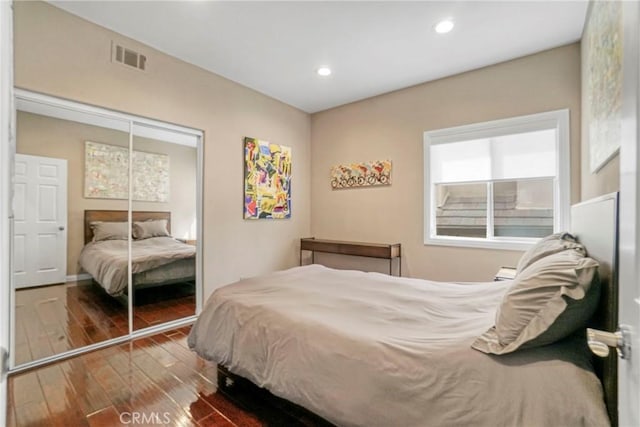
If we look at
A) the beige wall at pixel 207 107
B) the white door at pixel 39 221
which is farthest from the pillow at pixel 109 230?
the beige wall at pixel 207 107

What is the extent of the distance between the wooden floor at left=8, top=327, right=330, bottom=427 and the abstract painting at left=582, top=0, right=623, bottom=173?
83.5 inches

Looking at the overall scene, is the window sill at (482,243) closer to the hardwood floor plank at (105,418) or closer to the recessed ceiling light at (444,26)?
the recessed ceiling light at (444,26)

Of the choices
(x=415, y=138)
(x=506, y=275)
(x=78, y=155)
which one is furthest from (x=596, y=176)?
(x=78, y=155)

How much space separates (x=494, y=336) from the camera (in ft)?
3.80

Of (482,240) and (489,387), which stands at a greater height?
(482,240)

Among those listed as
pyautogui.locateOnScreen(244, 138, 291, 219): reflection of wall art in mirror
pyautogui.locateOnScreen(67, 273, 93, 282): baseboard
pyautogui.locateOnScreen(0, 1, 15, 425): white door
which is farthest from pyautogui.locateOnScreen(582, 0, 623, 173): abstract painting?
pyautogui.locateOnScreen(67, 273, 93, 282): baseboard

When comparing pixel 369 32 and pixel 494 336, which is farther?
pixel 369 32

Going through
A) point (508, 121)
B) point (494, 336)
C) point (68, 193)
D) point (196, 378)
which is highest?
point (508, 121)

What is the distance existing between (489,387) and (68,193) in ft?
10.9

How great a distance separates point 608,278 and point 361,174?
3.24 meters

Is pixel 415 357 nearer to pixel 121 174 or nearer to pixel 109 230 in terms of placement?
pixel 109 230

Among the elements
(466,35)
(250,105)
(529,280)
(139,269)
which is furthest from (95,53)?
(529,280)

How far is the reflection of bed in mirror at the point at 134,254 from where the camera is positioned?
2.72 m

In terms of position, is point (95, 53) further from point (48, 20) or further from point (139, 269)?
point (139, 269)
